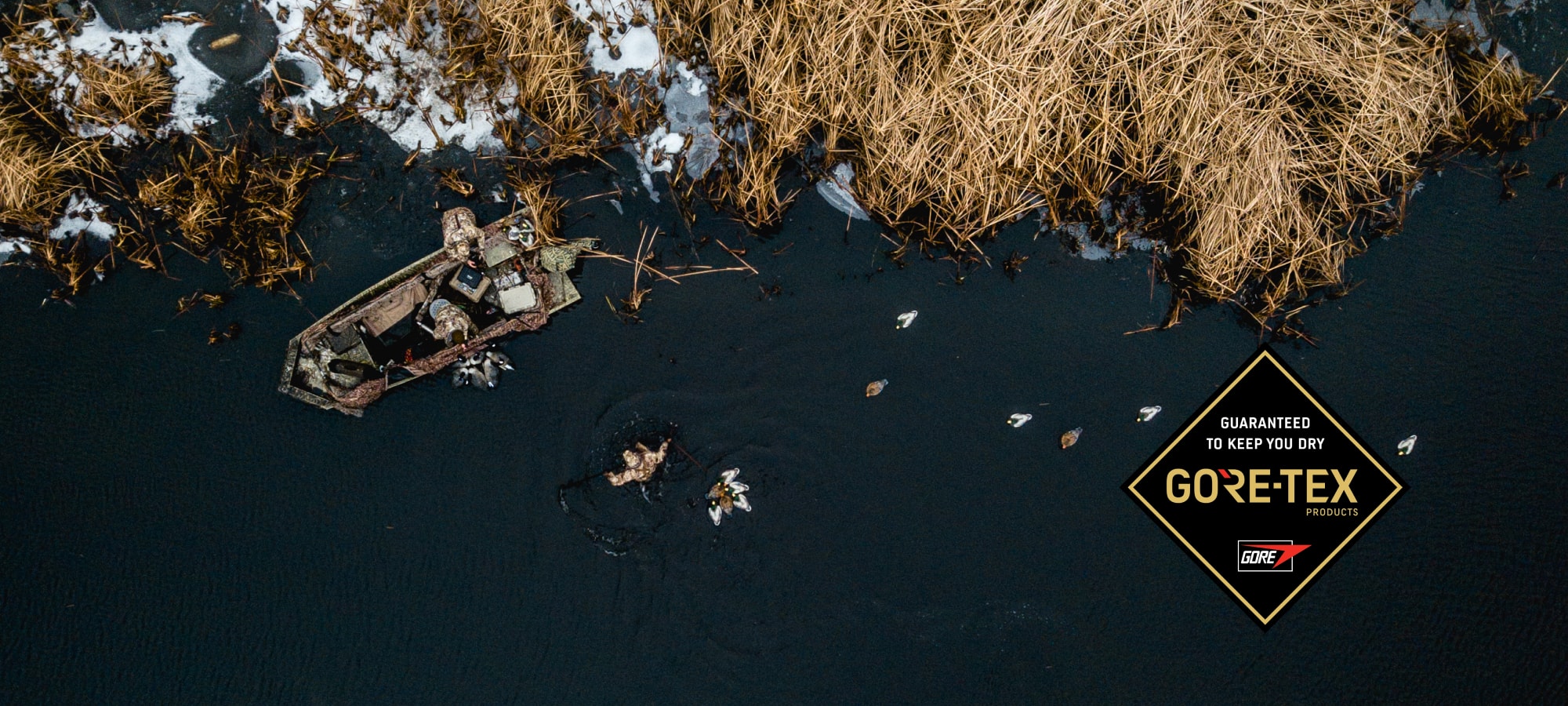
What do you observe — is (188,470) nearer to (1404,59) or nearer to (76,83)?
(76,83)

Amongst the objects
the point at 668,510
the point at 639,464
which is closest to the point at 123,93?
the point at 639,464

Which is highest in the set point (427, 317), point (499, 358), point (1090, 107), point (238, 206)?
point (1090, 107)

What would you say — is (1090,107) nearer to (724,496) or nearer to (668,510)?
(724,496)

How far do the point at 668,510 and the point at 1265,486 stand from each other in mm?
3631

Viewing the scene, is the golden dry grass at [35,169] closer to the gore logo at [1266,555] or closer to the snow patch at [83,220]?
the snow patch at [83,220]

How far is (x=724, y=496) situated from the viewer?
12.6ft

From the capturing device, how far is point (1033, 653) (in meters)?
3.89

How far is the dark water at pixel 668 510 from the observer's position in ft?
12.6

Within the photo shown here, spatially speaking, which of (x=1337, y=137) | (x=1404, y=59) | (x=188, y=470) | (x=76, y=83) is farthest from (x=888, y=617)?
(x=76, y=83)

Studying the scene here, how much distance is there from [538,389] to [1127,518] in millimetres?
3555

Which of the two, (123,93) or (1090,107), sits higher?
(1090,107)

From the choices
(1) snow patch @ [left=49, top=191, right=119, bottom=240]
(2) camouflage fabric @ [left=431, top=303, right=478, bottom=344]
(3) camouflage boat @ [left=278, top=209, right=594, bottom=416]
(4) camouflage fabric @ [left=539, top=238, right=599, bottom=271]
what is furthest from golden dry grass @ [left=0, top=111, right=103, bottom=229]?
(4) camouflage fabric @ [left=539, top=238, right=599, bottom=271]

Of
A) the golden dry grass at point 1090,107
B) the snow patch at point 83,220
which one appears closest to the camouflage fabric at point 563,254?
the golden dry grass at point 1090,107

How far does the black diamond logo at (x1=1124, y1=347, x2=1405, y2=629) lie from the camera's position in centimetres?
398
